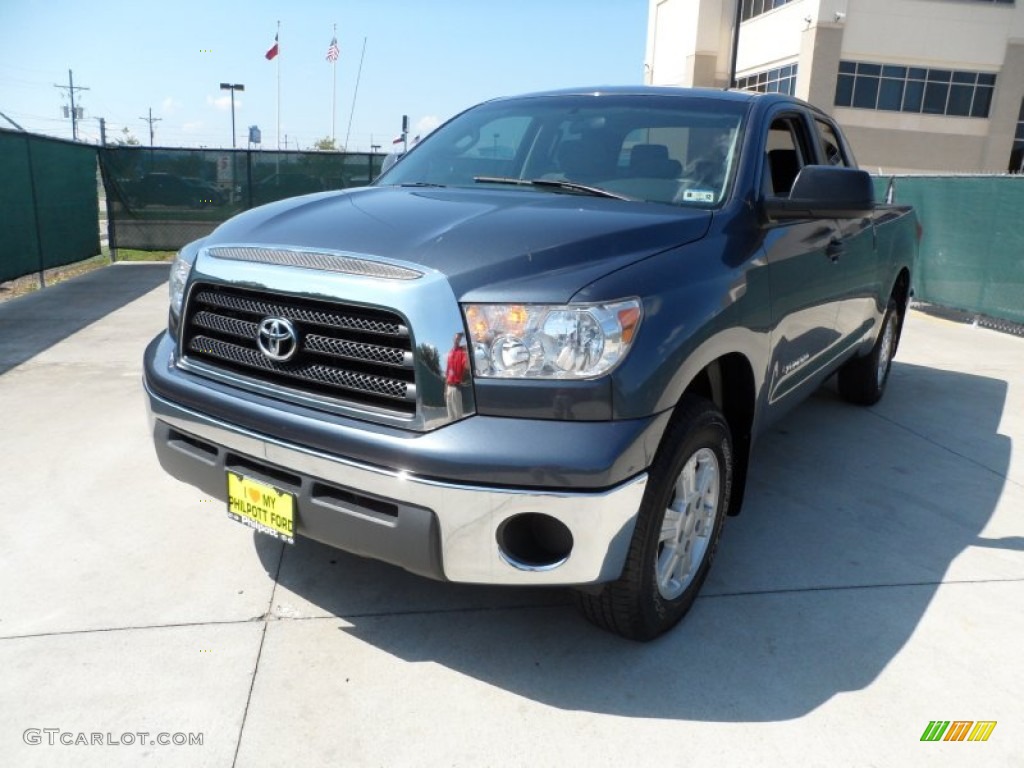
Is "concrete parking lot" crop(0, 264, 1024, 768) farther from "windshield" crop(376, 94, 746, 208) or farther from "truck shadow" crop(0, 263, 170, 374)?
"truck shadow" crop(0, 263, 170, 374)

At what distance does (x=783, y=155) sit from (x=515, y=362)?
7.28 ft

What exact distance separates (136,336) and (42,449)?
3209 millimetres

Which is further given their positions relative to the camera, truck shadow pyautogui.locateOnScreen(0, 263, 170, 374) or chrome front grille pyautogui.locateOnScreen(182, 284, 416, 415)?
truck shadow pyautogui.locateOnScreen(0, 263, 170, 374)

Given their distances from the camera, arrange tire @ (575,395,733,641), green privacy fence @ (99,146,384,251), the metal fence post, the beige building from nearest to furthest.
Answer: tire @ (575,395,733,641), the metal fence post, green privacy fence @ (99,146,384,251), the beige building

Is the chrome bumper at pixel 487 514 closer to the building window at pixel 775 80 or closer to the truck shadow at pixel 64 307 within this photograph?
the truck shadow at pixel 64 307

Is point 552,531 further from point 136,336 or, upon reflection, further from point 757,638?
point 136,336

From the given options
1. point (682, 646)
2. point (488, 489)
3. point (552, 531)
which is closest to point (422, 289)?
point (488, 489)

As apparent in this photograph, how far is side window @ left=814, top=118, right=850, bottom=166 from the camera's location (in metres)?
4.51

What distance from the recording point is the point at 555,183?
3.38 m

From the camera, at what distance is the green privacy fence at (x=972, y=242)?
29.3 feet

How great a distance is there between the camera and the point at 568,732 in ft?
8.06

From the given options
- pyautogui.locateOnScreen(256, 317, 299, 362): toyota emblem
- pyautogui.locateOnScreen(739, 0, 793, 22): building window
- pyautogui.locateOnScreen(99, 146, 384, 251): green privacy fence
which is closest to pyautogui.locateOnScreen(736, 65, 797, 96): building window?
pyautogui.locateOnScreen(739, 0, 793, 22): building window

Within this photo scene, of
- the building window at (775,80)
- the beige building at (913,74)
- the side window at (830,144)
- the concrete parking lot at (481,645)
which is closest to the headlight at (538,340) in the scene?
the concrete parking lot at (481,645)

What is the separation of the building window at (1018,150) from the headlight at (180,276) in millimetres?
39796
